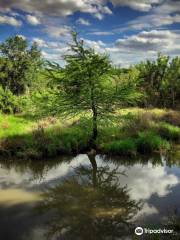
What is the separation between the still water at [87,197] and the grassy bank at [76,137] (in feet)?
3.14

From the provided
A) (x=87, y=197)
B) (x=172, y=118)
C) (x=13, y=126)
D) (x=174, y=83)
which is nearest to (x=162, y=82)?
(x=174, y=83)

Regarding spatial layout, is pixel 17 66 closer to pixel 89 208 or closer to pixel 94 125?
pixel 94 125

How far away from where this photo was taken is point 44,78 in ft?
57.4

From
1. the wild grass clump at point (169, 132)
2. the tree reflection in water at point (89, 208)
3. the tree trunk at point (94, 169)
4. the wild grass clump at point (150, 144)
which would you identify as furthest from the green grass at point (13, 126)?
the wild grass clump at point (169, 132)

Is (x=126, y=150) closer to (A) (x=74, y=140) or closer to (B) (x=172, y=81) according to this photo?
(A) (x=74, y=140)

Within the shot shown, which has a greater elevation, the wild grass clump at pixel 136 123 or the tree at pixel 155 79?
the tree at pixel 155 79

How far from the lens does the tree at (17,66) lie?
156ft

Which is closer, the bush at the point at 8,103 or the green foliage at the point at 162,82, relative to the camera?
the bush at the point at 8,103

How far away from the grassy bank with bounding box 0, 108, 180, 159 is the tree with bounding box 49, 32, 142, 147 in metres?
0.92

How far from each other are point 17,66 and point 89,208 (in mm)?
42509

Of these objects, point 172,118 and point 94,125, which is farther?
point 172,118

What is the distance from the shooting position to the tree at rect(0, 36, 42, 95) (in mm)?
47625
